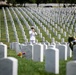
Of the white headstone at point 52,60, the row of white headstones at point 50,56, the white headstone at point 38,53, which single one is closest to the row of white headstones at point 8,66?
the row of white headstones at point 50,56

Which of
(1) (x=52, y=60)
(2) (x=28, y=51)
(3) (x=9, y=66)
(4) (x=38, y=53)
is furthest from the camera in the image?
(2) (x=28, y=51)

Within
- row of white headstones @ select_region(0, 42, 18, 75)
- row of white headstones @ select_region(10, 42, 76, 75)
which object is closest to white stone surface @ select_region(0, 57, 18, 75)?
row of white headstones @ select_region(0, 42, 18, 75)

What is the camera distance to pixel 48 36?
27.7 m

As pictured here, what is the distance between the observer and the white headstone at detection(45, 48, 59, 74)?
9383 millimetres

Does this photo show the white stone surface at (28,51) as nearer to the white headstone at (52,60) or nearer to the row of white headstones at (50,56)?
the row of white headstones at (50,56)

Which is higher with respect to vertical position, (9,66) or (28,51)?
(9,66)

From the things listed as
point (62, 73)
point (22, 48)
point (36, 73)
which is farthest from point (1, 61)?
point (22, 48)

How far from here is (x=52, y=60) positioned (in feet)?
31.0

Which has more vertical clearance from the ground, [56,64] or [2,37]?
[56,64]

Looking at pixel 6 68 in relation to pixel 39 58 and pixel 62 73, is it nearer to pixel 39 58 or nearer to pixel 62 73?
pixel 62 73

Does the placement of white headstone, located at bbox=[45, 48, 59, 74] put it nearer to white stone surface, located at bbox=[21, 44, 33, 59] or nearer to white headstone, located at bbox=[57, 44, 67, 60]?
white headstone, located at bbox=[57, 44, 67, 60]

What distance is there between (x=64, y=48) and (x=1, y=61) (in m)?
5.75

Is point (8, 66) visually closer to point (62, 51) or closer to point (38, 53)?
point (38, 53)

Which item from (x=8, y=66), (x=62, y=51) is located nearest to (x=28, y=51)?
(x=62, y=51)
